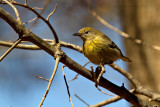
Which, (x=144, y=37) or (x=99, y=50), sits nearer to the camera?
(x=99, y=50)

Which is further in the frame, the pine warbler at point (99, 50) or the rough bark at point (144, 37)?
the rough bark at point (144, 37)

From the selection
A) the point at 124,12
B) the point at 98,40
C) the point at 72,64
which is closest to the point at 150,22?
→ the point at 124,12

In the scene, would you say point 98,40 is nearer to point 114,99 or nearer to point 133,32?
point 114,99

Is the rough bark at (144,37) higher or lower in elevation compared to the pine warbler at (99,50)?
higher

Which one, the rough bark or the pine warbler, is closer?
the pine warbler

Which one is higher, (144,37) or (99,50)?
(144,37)

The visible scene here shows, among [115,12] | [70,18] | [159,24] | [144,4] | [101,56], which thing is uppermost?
[115,12]

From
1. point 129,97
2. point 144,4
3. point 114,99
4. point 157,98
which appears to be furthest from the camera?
point 144,4

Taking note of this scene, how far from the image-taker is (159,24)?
15.4ft

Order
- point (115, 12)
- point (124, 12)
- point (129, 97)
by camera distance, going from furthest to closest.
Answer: point (115, 12), point (124, 12), point (129, 97)

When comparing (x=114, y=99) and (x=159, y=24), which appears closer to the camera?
Answer: (x=114, y=99)

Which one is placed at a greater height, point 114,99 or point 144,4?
point 144,4

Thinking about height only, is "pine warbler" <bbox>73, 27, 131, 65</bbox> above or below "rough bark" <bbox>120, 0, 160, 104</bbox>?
below

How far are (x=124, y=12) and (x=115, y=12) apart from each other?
11.7ft
